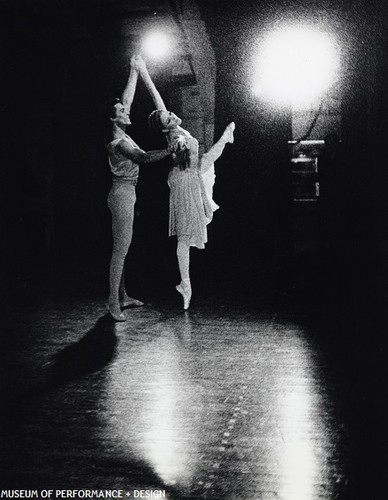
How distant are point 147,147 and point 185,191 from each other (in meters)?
1.92

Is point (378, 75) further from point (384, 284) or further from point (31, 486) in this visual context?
point (31, 486)

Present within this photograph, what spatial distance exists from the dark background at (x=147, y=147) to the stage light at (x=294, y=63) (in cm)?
15

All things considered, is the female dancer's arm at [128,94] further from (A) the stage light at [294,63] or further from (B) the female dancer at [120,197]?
(A) the stage light at [294,63]

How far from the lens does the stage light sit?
21.9 ft

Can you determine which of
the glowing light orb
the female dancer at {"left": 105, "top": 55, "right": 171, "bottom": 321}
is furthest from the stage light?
the female dancer at {"left": 105, "top": 55, "right": 171, "bottom": 321}

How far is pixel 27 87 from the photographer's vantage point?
7.12 metres

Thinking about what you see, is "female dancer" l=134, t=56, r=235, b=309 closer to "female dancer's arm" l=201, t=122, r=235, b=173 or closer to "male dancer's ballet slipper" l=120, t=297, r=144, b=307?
"female dancer's arm" l=201, t=122, r=235, b=173

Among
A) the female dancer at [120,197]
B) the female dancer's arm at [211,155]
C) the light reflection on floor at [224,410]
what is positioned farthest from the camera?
the female dancer's arm at [211,155]

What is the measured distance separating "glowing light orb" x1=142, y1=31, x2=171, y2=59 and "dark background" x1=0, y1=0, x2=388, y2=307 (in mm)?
205

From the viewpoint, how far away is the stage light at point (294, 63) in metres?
6.69

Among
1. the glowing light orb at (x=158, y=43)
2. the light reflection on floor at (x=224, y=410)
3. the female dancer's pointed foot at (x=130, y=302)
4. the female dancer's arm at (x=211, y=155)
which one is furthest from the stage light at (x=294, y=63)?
the light reflection on floor at (x=224, y=410)

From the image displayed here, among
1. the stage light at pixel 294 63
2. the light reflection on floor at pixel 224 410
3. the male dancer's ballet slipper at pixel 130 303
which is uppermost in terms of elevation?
the stage light at pixel 294 63

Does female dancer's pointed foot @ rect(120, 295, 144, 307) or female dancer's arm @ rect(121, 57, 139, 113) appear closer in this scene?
female dancer's arm @ rect(121, 57, 139, 113)

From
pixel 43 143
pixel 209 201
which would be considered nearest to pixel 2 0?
pixel 43 143
